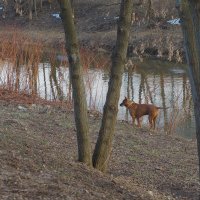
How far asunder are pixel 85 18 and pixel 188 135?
83.0 feet

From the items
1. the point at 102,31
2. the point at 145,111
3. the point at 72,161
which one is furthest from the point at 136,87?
the point at 102,31

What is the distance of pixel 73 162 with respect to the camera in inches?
220

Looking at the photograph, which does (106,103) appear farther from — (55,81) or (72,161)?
(55,81)

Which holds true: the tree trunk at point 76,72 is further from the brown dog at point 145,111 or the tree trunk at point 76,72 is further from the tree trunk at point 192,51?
the brown dog at point 145,111

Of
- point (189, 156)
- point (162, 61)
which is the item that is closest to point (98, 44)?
point (162, 61)

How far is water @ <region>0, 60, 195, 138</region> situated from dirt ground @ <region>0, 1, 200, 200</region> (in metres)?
0.98

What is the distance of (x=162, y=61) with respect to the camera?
2367 centimetres

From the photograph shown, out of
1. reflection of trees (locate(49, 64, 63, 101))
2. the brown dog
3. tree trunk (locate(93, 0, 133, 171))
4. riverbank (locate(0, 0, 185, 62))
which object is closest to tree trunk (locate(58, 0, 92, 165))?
tree trunk (locate(93, 0, 133, 171))

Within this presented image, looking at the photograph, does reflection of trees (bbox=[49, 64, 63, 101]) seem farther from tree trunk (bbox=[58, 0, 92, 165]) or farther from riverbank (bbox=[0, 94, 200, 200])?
tree trunk (bbox=[58, 0, 92, 165])

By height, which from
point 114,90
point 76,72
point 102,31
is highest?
point 102,31

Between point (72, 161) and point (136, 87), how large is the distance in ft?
34.3

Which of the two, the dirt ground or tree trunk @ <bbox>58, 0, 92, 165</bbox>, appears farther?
tree trunk @ <bbox>58, 0, 92, 165</bbox>

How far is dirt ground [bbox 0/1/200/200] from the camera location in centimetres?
461

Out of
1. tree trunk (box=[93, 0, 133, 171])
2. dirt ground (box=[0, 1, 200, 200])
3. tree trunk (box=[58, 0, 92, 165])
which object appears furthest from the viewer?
tree trunk (box=[93, 0, 133, 171])
